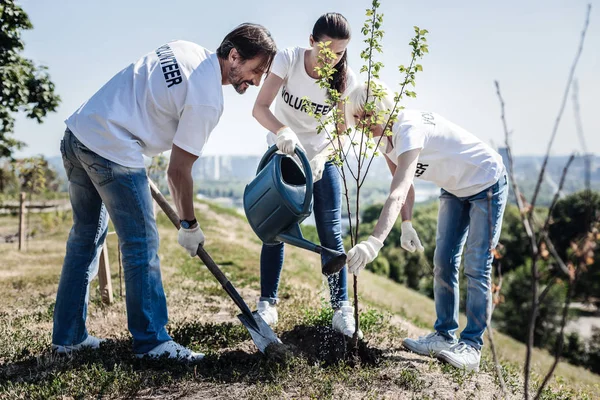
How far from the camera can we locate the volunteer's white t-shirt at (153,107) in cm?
259

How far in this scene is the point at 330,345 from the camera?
3385mm

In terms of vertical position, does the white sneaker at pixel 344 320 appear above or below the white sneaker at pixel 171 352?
above

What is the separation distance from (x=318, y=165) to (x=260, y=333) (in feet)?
3.68

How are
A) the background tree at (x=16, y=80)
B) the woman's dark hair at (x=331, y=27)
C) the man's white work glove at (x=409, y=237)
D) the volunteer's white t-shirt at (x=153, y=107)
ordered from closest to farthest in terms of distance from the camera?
the volunteer's white t-shirt at (x=153, y=107)
the woman's dark hair at (x=331, y=27)
the man's white work glove at (x=409, y=237)
the background tree at (x=16, y=80)

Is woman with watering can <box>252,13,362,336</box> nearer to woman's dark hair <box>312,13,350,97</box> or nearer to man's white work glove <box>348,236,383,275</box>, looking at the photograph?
woman's dark hair <box>312,13,350,97</box>

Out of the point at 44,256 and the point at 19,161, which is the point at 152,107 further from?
the point at 19,161

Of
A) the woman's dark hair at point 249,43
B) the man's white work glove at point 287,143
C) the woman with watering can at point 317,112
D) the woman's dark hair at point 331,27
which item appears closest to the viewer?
the woman's dark hair at point 249,43

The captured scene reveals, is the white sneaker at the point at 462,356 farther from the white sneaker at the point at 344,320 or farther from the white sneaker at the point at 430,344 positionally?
the white sneaker at the point at 344,320

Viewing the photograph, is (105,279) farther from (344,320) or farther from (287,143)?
(287,143)

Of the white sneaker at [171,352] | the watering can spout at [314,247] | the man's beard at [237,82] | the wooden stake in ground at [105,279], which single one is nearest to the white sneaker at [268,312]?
the white sneaker at [171,352]

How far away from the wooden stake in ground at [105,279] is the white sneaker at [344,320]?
209cm

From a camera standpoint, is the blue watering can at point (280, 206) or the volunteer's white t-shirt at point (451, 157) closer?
the blue watering can at point (280, 206)

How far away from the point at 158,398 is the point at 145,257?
73 cm

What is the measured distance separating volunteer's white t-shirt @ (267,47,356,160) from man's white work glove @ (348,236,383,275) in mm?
1001
